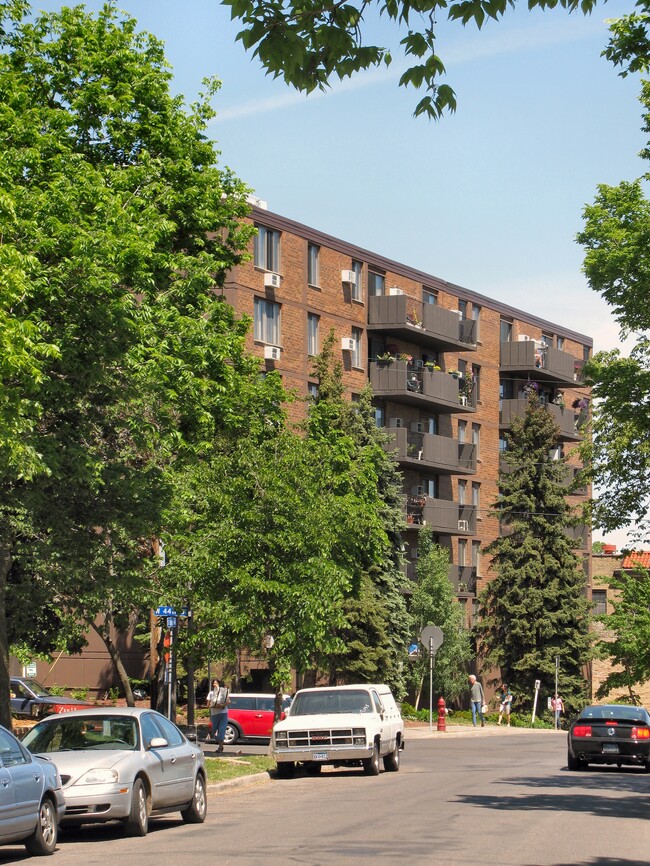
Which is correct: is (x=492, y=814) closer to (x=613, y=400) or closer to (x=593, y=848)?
(x=593, y=848)

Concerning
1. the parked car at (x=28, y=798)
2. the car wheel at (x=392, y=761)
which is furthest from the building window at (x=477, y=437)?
the parked car at (x=28, y=798)

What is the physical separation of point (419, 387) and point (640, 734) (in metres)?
36.3

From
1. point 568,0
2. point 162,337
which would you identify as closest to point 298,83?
point 568,0

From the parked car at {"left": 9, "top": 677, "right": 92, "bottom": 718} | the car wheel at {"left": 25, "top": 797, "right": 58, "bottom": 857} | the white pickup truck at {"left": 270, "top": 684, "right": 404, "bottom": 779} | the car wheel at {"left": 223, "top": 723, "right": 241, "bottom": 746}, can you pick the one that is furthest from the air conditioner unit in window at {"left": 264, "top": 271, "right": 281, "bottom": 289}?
the car wheel at {"left": 25, "top": 797, "right": 58, "bottom": 857}

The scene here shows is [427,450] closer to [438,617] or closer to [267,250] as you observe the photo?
[438,617]

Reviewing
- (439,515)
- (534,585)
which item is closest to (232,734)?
(439,515)

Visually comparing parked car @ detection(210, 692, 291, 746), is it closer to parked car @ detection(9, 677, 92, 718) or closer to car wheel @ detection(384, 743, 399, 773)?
parked car @ detection(9, 677, 92, 718)

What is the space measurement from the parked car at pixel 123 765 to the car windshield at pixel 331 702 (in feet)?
28.6

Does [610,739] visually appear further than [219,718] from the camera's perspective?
No

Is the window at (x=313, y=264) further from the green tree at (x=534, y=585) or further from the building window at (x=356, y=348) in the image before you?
the green tree at (x=534, y=585)

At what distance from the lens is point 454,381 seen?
67.2 meters

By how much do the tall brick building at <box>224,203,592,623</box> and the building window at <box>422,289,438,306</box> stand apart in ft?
0.26

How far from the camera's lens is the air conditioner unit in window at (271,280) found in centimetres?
5546

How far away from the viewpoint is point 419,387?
64.8 meters
